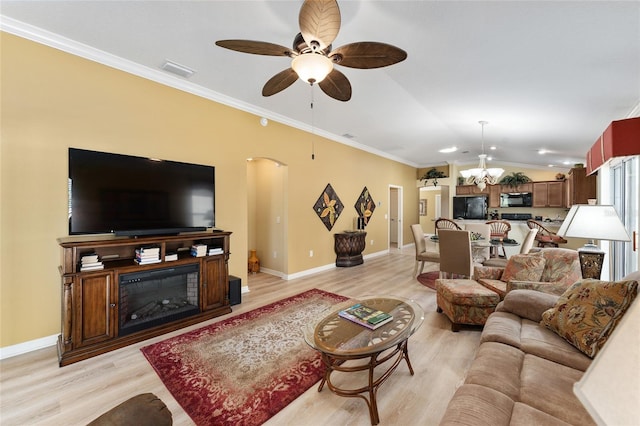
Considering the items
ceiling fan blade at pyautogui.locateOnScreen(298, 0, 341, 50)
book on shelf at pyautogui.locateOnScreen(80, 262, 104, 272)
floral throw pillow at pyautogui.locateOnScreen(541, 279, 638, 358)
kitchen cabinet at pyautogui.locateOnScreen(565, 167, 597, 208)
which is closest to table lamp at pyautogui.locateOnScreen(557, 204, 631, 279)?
floral throw pillow at pyautogui.locateOnScreen(541, 279, 638, 358)

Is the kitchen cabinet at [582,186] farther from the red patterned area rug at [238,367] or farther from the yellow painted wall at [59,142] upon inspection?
the yellow painted wall at [59,142]

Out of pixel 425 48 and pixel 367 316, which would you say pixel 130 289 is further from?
pixel 425 48

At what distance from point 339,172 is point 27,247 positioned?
16.1 ft

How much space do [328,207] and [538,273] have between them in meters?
3.70

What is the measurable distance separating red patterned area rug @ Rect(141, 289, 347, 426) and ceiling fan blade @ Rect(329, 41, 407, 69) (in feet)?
8.29

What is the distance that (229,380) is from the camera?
81.0 inches

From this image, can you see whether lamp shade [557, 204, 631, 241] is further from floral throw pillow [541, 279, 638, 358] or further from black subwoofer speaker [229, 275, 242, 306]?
black subwoofer speaker [229, 275, 242, 306]

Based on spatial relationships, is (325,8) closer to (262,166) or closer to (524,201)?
(262,166)

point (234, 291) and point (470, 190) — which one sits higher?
point (470, 190)

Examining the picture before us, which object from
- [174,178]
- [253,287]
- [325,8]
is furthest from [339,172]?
[325,8]

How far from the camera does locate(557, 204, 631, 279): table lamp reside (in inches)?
80.0

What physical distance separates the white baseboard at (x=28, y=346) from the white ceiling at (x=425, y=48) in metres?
2.86

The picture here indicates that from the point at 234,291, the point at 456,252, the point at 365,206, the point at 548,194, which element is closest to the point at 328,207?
the point at 365,206

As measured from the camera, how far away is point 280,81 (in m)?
2.38
